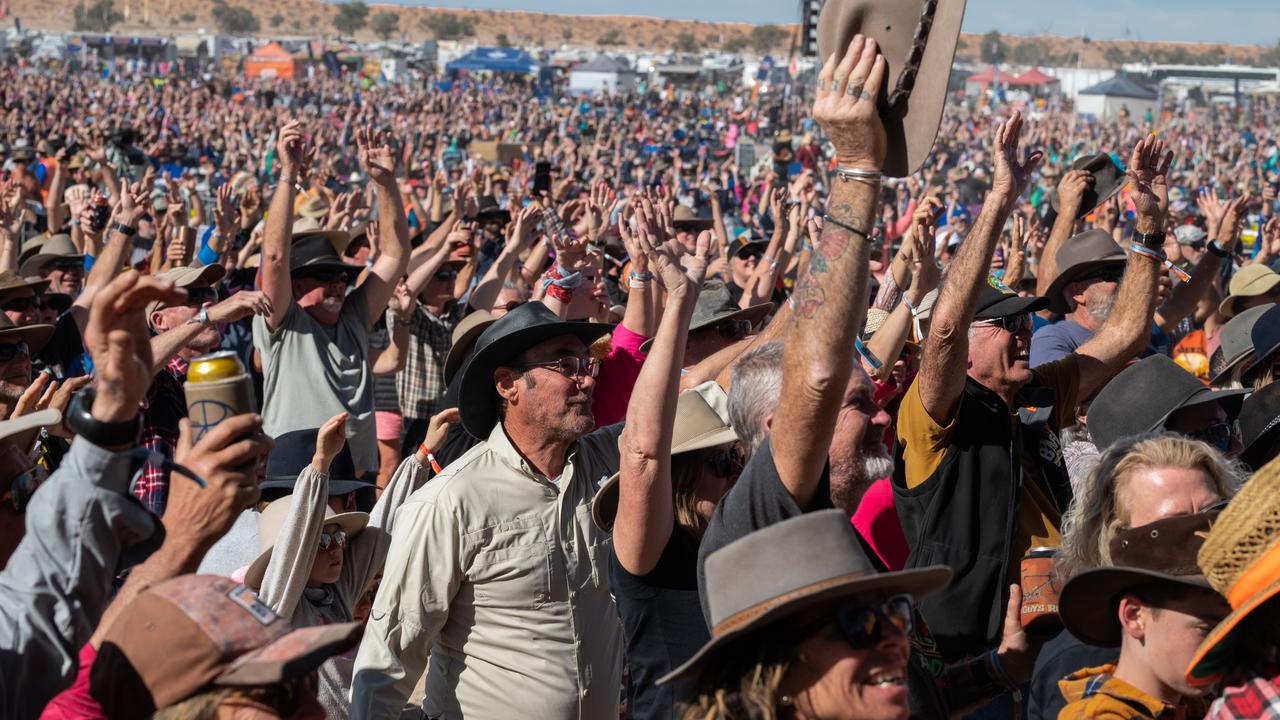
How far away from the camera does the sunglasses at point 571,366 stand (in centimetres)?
389

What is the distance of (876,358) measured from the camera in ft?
15.0

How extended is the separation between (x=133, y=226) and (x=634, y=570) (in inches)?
175

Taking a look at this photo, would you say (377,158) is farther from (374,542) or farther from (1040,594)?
(1040,594)

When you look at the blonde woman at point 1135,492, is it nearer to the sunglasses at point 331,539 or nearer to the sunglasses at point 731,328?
the sunglasses at point 331,539

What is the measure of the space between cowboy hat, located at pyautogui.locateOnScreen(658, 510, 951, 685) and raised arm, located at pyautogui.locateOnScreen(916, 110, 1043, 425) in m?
1.33

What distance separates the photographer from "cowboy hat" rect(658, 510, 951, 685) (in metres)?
2.20

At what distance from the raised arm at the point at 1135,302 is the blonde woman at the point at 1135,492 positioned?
59.9 inches

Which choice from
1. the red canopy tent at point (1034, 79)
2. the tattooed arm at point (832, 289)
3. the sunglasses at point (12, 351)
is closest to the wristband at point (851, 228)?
the tattooed arm at point (832, 289)

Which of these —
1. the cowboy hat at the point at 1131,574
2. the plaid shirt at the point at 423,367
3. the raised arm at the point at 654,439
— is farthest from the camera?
the plaid shirt at the point at 423,367

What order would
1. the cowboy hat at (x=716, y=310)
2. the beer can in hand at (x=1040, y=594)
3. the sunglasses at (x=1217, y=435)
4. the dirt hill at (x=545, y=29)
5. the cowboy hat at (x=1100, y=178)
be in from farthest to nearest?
the dirt hill at (x=545, y=29) < the cowboy hat at (x=1100, y=178) < the cowboy hat at (x=716, y=310) < the sunglasses at (x=1217, y=435) < the beer can in hand at (x=1040, y=594)

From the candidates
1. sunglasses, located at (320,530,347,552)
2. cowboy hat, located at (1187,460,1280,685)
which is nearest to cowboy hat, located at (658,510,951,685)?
cowboy hat, located at (1187,460,1280,685)

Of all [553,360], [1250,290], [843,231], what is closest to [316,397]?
[553,360]

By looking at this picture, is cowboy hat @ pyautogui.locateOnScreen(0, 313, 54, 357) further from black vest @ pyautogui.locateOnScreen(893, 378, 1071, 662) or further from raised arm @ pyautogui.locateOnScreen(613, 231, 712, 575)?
black vest @ pyautogui.locateOnScreen(893, 378, 1071, 662)

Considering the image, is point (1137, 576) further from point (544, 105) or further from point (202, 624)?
point (544, 105)
